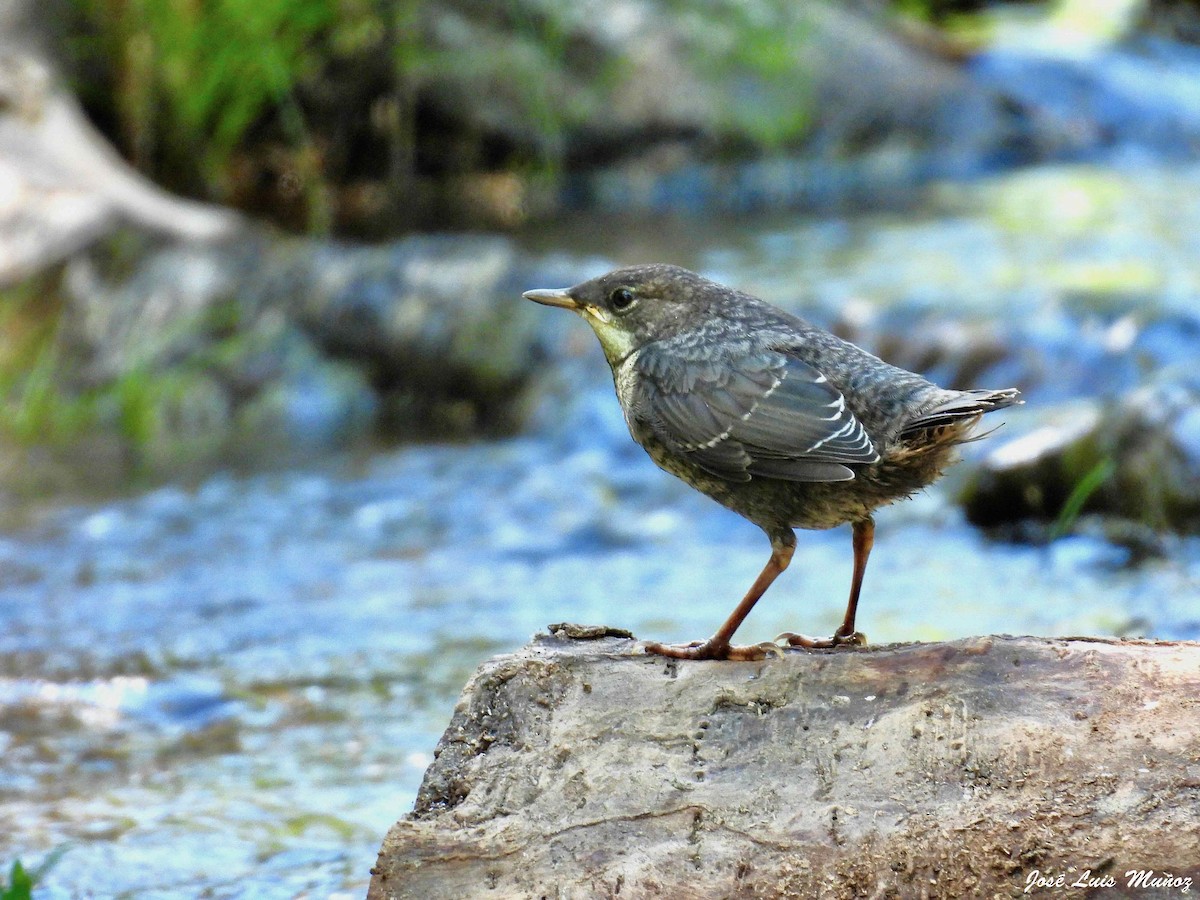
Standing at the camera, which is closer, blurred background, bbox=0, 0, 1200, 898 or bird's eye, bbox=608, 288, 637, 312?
bird's eye, bbox=608, 288, 637, 312

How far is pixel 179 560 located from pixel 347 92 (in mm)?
6651

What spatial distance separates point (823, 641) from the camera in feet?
10.6

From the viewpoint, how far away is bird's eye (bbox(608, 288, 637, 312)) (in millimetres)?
3709

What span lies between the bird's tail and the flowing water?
1.92m

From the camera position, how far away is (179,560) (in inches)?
269

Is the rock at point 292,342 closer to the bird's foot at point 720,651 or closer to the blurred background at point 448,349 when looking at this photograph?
the blurred background at point 448,349

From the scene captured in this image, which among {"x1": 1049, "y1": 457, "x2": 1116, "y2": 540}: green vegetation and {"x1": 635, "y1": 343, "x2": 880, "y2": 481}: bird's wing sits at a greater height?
{"x1": 635, "y1": 343, "x2": 880, "y2": 481}: bird's wing

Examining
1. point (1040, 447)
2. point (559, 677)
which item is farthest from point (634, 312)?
point (1040, 447)

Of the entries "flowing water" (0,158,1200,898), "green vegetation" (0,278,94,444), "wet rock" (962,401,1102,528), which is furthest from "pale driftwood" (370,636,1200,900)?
"green vegetation" (0,278,94,444)

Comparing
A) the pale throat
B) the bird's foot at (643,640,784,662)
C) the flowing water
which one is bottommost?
the flowing water

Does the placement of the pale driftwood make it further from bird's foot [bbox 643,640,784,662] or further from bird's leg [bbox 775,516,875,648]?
bird's leg [bbox 775,516,875,648]

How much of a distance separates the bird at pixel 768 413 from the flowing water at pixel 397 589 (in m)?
1.45

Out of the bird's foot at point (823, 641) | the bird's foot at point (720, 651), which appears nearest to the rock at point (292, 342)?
the bird's foot at point (823, 641)

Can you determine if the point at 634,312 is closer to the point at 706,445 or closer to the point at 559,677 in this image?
the point at 706,445
